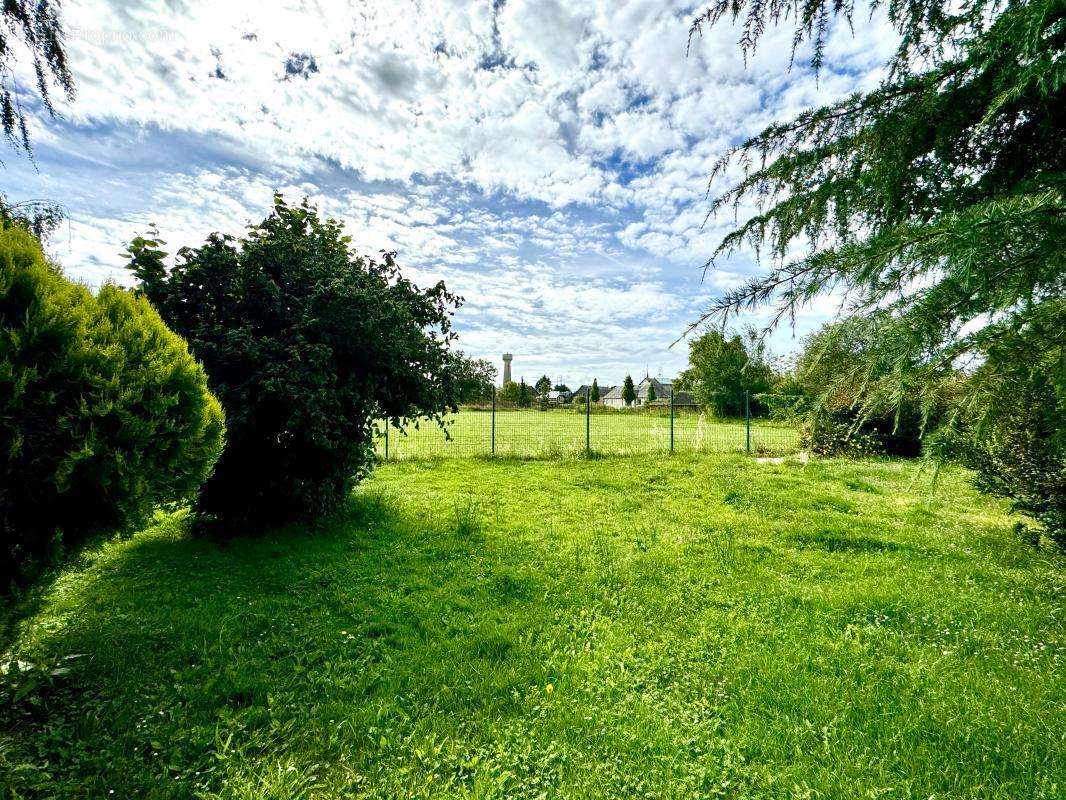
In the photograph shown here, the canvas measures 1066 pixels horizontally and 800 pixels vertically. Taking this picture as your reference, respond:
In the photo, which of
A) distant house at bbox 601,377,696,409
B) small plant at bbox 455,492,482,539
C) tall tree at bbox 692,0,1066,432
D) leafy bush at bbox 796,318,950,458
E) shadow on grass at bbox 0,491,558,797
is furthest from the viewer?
distant house at bbox 601,377,696,409

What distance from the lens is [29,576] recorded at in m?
2.46

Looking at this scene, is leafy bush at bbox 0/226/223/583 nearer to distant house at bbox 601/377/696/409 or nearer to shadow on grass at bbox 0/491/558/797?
shadow on grass at bbox 0/491/558/797

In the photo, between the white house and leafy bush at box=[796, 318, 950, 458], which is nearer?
leafy bush at box=[796, 318, 950, 458]

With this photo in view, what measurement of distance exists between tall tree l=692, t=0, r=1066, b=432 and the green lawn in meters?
0.87

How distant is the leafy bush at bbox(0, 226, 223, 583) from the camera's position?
2.35 meters

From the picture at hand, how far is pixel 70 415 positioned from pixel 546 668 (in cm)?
312

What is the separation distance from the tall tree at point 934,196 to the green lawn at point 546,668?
875 mm

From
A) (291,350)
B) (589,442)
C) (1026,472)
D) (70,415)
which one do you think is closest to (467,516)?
(291,350)

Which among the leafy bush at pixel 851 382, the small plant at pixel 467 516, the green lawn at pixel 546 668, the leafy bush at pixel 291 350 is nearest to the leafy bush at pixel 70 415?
the green lawn at pixel 546 668

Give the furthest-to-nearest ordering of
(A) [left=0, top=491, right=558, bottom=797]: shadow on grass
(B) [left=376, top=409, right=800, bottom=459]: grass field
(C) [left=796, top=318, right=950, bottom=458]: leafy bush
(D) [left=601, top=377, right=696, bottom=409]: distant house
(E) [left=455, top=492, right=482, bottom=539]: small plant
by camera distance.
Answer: (D) [left=601, top=377, right=696, bottom=409]: distant house, (B) [left=376, top=409, right=800, bottom=459]: grass field, (E) [left=455, top=492, right=482, bottom=539]: small plant, (A) [left=0, top=491, right=558, bottom=797]: shadow on grass, (C) [left=796, top=318, right=950, bottom=458]: leafy bush

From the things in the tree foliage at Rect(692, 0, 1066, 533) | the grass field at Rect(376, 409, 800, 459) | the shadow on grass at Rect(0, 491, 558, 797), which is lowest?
the shadow on grass at Rect(0, 491, 558, 797)

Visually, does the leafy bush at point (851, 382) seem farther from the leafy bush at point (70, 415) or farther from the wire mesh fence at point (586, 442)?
the wire mesh fence at point (586, 442)

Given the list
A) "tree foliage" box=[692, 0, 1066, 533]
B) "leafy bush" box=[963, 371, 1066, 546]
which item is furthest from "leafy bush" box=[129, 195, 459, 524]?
"leafy bush" box=[963, 371, 1066, 546]

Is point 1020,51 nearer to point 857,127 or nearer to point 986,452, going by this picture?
point 857,127
